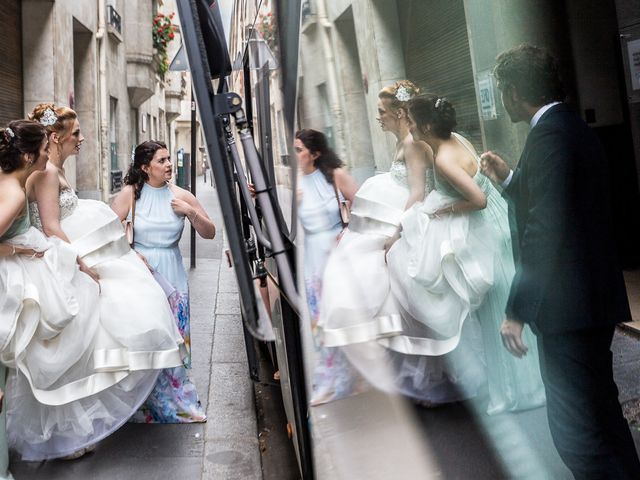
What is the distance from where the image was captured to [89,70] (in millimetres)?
16031

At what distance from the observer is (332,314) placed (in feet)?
4.97

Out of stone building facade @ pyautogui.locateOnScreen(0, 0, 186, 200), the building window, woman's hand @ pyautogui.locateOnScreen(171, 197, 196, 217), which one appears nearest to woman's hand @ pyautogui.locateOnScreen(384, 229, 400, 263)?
woman's hand @ pyautogui.locateOnScreen(171, 197, 196, 217)

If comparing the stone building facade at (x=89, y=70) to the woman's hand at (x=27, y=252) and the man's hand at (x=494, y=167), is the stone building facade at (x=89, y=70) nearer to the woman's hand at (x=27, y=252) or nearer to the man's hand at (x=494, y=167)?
the woman's hand at (x=27, y=252)

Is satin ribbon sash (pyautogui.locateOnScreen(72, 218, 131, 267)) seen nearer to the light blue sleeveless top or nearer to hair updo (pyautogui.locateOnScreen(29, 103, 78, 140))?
the light blue sleeveless top

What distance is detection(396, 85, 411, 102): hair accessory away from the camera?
1.23 metres

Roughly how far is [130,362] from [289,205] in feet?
8.00

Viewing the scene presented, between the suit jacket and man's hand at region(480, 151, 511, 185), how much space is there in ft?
0.06

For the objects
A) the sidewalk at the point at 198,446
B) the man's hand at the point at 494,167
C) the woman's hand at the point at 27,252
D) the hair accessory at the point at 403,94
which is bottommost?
the sidewalk at the point at 198,446

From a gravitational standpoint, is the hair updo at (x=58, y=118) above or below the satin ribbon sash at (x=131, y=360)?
above

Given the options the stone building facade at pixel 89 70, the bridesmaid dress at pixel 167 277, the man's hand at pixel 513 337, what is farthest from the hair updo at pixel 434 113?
the stone building facade at pixel 89 70

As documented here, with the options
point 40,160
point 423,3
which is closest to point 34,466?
point 40,160

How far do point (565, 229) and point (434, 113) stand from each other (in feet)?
0.98

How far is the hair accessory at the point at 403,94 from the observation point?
123cm

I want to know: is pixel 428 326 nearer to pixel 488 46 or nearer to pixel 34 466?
pixel 488 46
